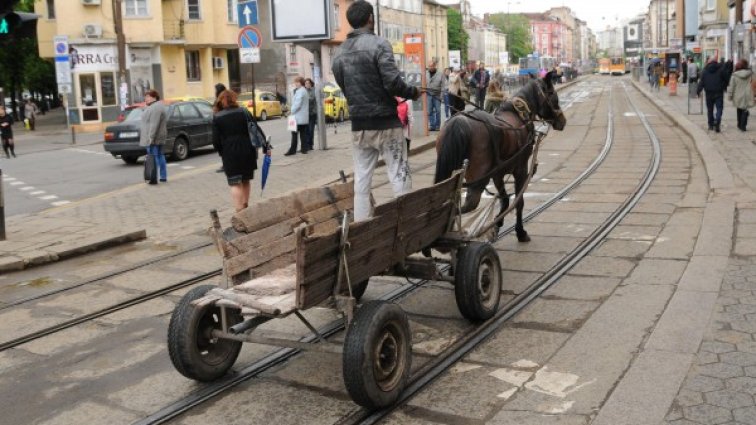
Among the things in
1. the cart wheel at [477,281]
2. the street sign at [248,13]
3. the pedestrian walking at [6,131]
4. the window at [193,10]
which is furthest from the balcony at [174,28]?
the cart wheel at [477,281]

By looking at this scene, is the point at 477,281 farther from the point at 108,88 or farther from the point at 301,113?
the point at 108,88

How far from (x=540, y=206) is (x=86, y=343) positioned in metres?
6.80

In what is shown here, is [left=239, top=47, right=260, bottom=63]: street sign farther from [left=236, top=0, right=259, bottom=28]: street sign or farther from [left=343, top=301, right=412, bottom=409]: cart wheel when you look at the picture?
[left=343, top=301, right=412, bottom=409]: cart wheel

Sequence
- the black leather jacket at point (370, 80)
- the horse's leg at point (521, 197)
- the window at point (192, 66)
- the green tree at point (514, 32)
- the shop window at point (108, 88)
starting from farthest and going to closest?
the green tree at point (514, 32), the window at point (192, 66), the shop window at point (108, 88), the horse's leg at point (521, 197), the black leather jacket at point (370, 80)

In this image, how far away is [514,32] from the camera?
463ft

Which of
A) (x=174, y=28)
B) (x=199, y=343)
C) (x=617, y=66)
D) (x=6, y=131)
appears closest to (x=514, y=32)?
(x=617, y=66)

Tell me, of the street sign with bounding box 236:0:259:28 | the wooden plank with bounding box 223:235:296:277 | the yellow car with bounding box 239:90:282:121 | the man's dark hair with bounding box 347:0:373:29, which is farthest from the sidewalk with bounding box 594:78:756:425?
the yellow car with bounding box 239:90:282:121

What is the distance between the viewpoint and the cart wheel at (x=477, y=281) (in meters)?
5.86

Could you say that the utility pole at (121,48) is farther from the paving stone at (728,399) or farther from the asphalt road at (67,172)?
the paving stone at (728,399)

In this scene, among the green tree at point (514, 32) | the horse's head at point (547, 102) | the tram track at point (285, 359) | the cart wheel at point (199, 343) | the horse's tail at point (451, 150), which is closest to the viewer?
the tram track at point (285, 359)

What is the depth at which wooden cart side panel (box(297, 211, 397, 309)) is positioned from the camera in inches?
171

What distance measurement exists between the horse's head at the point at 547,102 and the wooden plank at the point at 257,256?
179 inches

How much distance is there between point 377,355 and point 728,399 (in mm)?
1984

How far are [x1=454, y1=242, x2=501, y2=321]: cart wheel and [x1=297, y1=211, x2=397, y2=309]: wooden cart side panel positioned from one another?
0.84m
